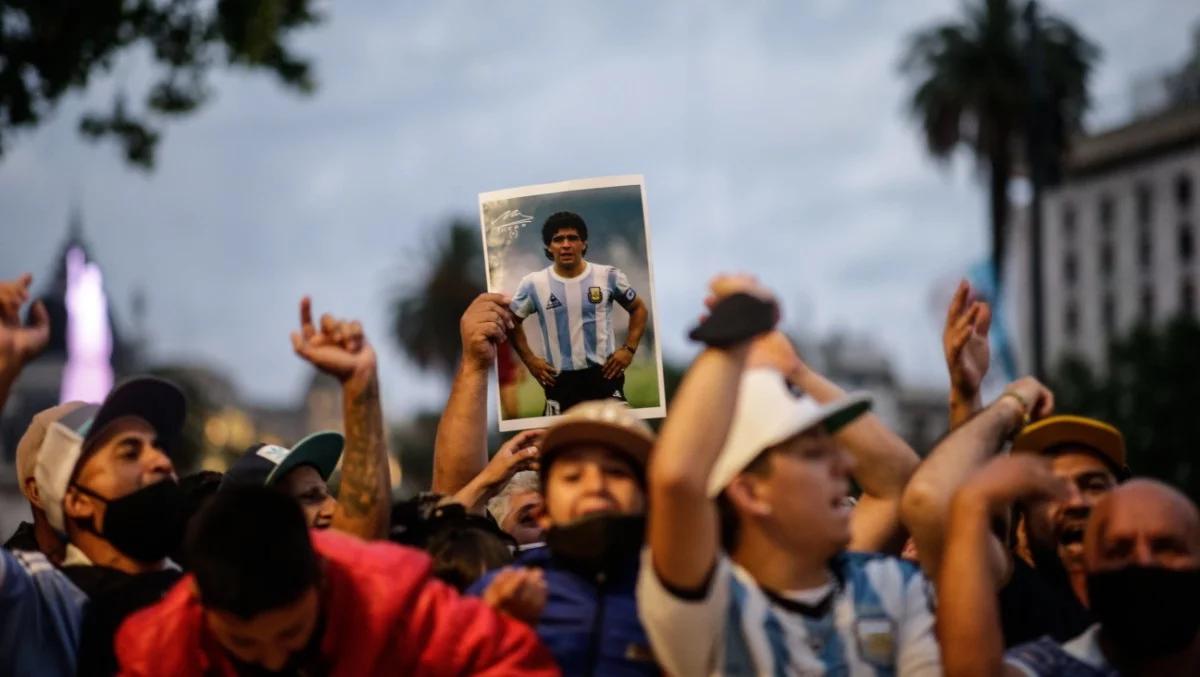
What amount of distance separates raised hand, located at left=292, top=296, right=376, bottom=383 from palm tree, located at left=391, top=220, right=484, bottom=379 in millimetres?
50101

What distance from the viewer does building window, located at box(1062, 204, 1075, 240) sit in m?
89.1

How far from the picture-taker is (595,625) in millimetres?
3375

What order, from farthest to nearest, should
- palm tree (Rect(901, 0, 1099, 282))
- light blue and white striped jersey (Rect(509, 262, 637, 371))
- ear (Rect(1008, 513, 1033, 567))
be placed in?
palm tree (Rect(901, 0, 1099, 282))
ear (Rect(1008, 513, 1033, 567))
light blue and white striped jersey (Rect(509, 262, 637, 371))

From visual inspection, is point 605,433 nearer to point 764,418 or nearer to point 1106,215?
point 764,418

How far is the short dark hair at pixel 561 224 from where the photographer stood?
184 inches

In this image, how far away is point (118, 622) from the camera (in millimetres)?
3771

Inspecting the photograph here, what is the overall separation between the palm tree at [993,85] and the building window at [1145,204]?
43.5 m

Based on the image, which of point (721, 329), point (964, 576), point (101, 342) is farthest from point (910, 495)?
point (101, 342)

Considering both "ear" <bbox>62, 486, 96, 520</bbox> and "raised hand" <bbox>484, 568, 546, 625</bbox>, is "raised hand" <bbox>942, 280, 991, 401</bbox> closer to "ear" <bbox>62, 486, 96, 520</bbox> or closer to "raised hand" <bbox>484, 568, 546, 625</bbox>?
"raised hand" <bbox>484, 568, 546, 625</bbox>

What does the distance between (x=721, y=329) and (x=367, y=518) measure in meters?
1.15

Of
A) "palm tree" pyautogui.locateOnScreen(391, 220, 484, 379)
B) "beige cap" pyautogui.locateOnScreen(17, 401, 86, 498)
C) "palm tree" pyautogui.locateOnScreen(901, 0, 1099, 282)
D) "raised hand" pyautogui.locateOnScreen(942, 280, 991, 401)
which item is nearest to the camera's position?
"raised hand" pyautogui.locateOnScreen(942, 280, 991, 401)

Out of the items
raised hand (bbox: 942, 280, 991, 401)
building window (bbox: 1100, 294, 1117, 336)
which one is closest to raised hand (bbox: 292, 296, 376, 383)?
raised hand (bbox: 942, 280, 991, 401)

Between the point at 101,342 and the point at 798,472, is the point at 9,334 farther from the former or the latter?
the point at 101,342

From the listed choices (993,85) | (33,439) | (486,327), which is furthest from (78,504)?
(993,85)
